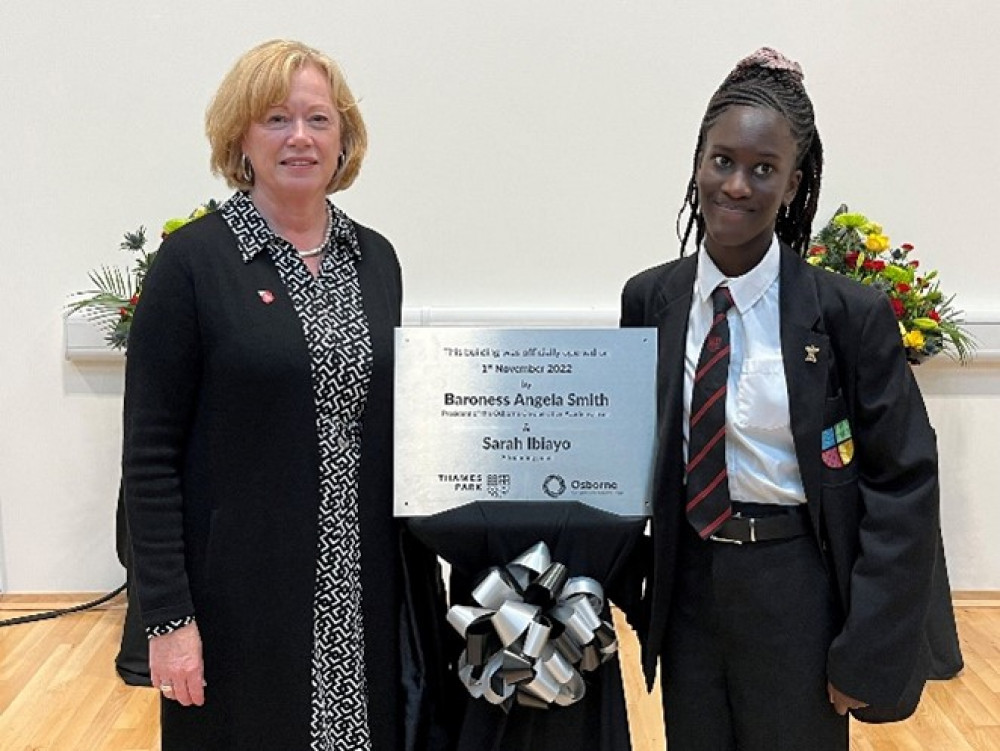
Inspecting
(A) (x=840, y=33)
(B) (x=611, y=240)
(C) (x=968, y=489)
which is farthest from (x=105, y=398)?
(C) (x=968, y=489)

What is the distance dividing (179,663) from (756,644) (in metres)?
0.95

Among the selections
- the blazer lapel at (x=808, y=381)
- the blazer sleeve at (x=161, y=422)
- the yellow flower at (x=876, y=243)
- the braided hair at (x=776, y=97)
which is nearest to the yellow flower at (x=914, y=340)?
the yellow flower at (x=876, y=243)

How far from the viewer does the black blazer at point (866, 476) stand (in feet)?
5.51

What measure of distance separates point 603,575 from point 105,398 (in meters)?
2.80

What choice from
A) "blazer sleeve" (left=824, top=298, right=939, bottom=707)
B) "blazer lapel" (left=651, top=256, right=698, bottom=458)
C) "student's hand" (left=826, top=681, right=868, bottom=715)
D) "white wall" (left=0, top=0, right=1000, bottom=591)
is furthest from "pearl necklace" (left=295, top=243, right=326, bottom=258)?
"white wall" (left=0, top=0, right=1000, bottom=591)

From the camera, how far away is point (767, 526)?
5.67ft

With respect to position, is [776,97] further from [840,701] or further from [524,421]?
[840,701]

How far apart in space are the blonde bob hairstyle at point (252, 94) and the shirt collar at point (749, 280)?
27.4 inches

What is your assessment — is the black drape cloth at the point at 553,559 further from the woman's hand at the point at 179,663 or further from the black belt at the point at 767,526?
the woman's hand at the point at 179,663

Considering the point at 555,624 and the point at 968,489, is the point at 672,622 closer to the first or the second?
the point at 555,624

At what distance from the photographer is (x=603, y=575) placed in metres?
1.86

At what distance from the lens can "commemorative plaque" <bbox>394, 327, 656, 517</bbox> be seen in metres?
1.82

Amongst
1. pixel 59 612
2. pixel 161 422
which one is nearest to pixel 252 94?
pixel 161 422

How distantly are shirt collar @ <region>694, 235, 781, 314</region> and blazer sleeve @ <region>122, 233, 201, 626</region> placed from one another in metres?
0.85
